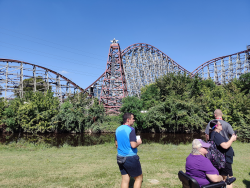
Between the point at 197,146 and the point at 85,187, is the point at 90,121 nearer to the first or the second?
the point at 85,187

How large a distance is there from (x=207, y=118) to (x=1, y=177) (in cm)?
1591

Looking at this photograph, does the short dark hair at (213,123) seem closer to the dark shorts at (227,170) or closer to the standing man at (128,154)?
the dark shorts at (227,170)

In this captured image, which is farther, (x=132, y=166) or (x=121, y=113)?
(x=121, y=113)

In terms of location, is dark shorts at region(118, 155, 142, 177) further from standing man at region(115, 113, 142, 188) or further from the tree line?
the tree line

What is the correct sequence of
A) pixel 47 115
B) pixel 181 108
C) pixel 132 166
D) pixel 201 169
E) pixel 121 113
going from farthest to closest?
1. pixel 121 113
2. pixel 47 115
3. pixel 181 108
4. pixel 132 166
5. pixel 201 169

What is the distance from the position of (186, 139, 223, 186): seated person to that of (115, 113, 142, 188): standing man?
2.26 feet

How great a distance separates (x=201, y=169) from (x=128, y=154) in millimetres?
934

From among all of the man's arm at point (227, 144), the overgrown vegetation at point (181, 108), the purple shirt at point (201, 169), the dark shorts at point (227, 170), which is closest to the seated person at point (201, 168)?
the purple shirt at point (201, 169)

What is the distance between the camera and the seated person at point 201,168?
83.7 inches

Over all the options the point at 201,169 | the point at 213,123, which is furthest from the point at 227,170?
the point at 201,169

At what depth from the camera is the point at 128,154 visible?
99.8 inches

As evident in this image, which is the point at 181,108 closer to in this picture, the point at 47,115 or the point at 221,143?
the point at 47,115

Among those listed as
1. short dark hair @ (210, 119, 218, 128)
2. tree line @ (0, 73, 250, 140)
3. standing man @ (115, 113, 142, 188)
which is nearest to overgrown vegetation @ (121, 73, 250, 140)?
tree line @ (0, 73, 250, 140)

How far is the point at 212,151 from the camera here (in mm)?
2553
